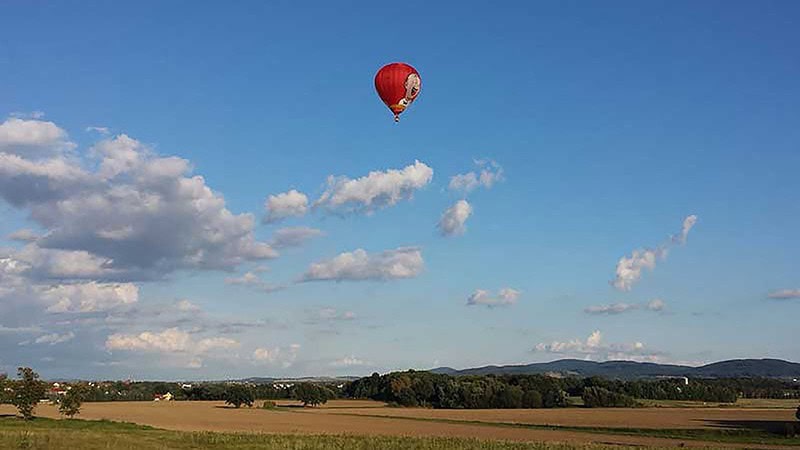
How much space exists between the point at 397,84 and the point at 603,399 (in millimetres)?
99961

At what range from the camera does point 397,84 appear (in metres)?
42.8

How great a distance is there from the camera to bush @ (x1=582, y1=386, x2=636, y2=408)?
130 metres

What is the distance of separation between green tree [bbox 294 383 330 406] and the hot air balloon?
351ft

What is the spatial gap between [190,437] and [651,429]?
1668 inches

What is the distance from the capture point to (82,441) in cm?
4088

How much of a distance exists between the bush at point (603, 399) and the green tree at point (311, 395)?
1772 inches

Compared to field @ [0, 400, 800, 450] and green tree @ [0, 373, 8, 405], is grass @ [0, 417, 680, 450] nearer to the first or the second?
field @ [0, 400, 800, 450]

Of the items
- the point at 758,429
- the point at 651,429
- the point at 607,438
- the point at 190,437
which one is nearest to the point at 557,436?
the point at 607,438

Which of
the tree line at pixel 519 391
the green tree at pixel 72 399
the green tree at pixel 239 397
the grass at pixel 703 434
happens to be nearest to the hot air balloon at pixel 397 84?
the grass at pixel 703 434

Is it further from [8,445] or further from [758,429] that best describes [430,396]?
[8,445]

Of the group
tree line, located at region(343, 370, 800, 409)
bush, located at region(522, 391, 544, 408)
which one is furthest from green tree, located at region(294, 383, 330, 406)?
bush, located at region(522, 391, 544, 408)

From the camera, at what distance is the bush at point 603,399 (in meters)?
130

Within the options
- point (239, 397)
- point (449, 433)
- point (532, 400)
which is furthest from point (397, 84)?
point (239, 397)

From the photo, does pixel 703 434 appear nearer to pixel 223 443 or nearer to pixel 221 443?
pixel 223 443
